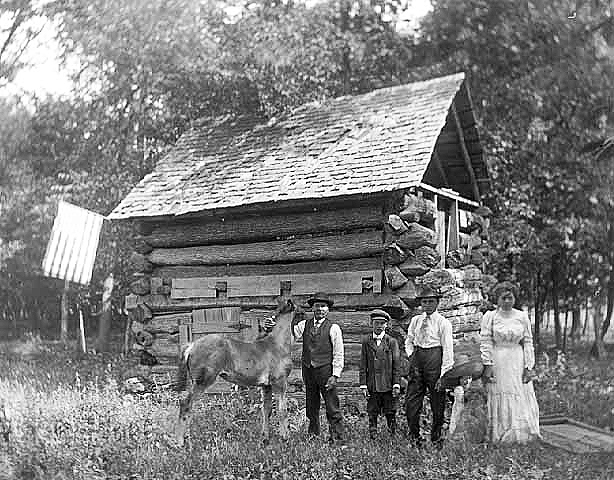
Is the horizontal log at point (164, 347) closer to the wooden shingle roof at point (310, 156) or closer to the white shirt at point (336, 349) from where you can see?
the wooden shingle roof at point (310, 156)

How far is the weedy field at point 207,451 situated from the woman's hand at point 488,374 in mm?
835

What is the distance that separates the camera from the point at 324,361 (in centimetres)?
869

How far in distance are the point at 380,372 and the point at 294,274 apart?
3.25 meters

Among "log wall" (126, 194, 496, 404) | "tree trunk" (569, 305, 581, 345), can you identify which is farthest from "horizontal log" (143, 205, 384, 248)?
"tree trunk" (569, 305, 581, 345)

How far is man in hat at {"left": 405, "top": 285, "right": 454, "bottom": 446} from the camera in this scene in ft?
28.4

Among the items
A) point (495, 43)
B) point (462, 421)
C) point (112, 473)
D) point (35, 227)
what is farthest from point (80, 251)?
point (495, 43)

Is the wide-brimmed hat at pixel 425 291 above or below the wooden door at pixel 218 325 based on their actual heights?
above

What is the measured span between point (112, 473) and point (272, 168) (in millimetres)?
6162

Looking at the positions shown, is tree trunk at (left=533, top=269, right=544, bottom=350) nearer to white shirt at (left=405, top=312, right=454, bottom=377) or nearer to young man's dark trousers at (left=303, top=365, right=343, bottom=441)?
white shirt at (left=405, top=312, right=454, bottom=377)

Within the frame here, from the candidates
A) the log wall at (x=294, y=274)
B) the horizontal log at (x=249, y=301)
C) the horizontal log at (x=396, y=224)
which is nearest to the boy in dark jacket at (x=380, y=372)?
the log wall at (x=294, y=274)

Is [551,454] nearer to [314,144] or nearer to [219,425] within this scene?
[219,425]

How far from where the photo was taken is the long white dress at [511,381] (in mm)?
9000

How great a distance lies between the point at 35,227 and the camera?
1520cm

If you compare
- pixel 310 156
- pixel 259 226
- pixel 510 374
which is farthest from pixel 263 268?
pixel 510 374
